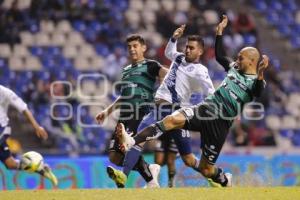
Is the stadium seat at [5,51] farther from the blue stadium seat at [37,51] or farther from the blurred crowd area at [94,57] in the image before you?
the blue stadium seat at [37,51]

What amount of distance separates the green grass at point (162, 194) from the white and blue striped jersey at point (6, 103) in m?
2.14

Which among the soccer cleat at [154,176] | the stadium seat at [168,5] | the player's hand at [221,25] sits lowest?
the soccer cleat at [154,176]

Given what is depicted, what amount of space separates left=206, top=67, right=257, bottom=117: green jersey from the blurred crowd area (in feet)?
28.8

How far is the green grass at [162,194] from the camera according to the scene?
858 cm

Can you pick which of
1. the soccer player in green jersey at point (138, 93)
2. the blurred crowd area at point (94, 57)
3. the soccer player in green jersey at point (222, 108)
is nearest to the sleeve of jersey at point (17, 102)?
the soccer player in green jersey at point (138, 93)

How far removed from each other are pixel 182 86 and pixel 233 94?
1.36m

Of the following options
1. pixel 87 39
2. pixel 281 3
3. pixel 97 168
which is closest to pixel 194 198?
pixel 97 168

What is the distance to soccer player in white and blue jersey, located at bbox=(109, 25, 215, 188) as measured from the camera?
1092 cm

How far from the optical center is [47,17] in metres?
22.2

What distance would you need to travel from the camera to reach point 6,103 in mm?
11469

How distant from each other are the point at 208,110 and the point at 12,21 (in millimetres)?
13078

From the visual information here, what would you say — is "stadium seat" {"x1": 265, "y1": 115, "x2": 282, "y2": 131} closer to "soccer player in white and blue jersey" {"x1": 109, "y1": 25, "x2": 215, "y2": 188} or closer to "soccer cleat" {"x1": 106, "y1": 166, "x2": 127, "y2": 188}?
"soccer player in white and blue jersey" {"x1": 109, "y1": 25, "x2": 215, "y2": 188}

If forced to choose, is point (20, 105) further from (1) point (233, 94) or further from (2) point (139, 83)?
(1) point (233, 94)

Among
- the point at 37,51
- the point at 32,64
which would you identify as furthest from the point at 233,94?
the point at 37,51
